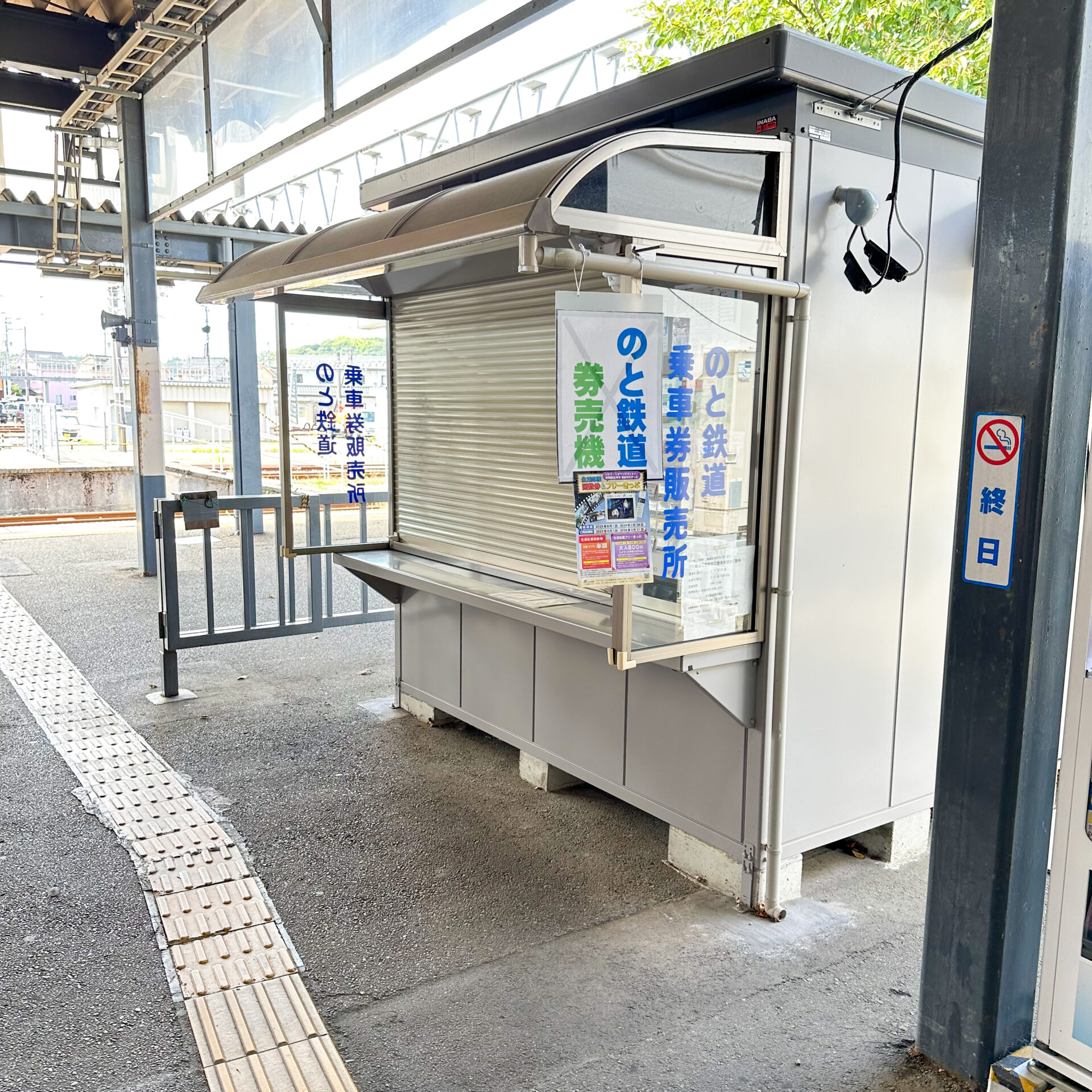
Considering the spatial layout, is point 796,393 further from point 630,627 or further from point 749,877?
point 749,877

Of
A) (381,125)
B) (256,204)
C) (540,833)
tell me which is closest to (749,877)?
(540,833)

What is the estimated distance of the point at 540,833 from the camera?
13.5ft

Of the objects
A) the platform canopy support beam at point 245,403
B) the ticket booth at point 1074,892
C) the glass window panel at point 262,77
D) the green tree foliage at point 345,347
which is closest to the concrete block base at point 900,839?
the ticket booth at point 1074,892

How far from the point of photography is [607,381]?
9.20 feet

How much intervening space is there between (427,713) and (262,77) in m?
4.75

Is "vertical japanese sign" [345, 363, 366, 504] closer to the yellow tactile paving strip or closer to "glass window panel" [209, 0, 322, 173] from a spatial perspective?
the yellow tactile paving strip

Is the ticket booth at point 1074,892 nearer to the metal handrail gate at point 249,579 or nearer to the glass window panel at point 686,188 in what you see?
the glass window panel at point 686,188

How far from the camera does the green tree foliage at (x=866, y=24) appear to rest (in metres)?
7.39

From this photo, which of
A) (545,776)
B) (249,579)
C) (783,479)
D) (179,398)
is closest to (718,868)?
(545,776)

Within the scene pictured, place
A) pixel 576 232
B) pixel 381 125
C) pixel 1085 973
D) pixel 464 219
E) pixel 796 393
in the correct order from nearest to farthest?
pixel 1085 973
pixel 576 232
pixel 464 219
pixel 796 393
pixel 381 125

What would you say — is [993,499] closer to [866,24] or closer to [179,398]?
[866,24]

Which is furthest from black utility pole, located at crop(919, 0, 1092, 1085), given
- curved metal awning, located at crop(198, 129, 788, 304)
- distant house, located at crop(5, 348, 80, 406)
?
distant house, located at crop(5, 348, 80, 406)

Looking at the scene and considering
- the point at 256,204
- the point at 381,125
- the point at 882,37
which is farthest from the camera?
the point at 256,204

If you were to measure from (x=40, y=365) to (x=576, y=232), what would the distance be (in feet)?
205
